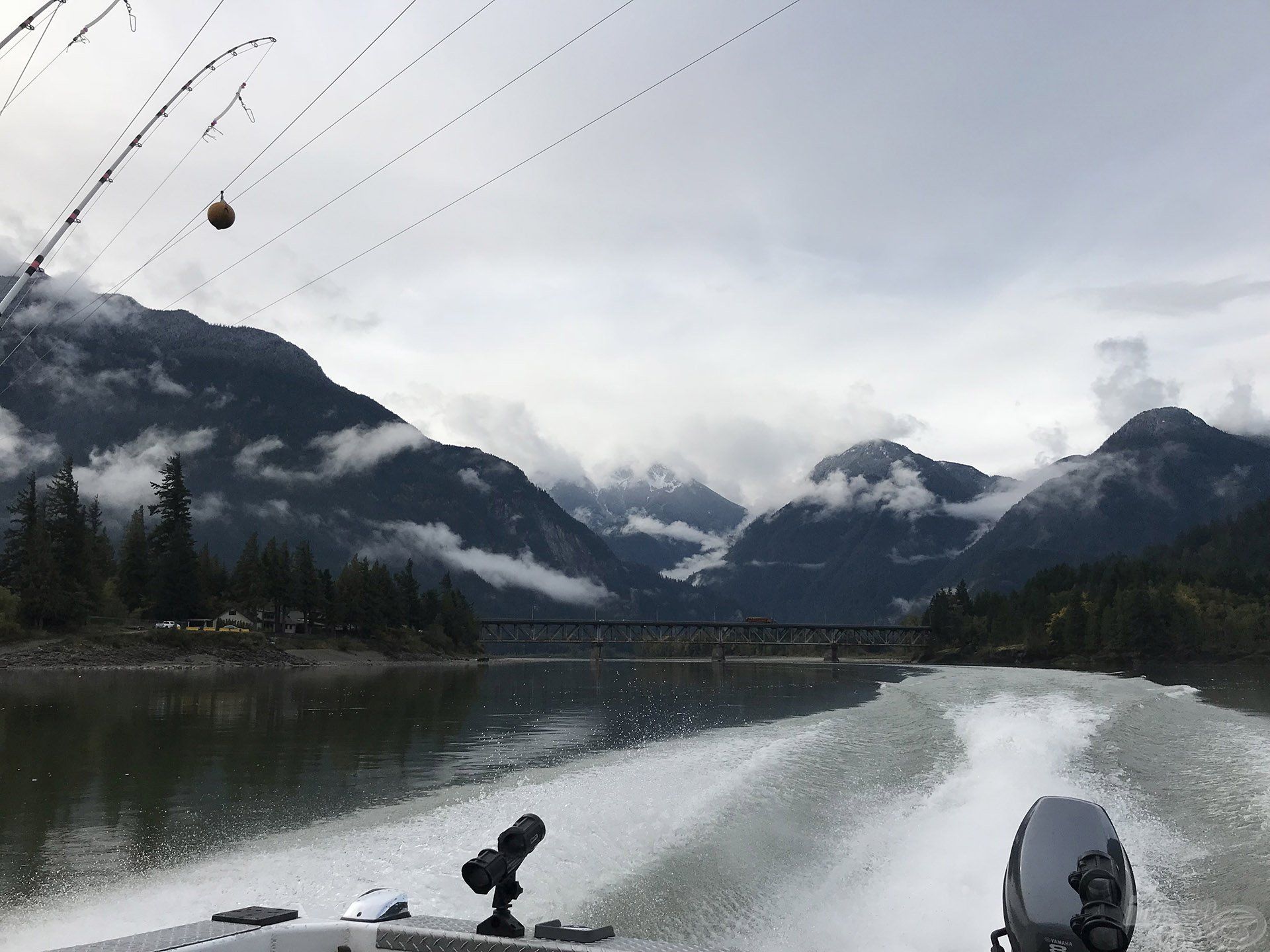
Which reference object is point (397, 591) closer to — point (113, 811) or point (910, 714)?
point (910, 714)

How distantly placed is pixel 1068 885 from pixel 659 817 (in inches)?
399

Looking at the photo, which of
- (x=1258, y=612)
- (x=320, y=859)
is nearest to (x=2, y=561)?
(x=320, y=859)

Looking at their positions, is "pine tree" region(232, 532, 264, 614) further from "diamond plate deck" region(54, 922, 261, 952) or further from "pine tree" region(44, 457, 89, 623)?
"diamond plate deck" region(54, 922, 261, 952)

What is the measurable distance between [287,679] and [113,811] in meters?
65.2

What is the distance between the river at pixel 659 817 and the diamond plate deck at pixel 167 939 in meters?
6.10

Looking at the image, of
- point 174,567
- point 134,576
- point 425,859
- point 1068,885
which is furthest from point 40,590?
point 1068,885

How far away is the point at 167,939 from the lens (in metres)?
5.76

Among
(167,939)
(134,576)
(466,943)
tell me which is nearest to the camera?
(167,939)

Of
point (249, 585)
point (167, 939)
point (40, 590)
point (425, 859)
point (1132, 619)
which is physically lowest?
point (1132, 619)

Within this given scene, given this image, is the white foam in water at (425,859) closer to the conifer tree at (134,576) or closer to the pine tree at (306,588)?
the conifer tree at (134,576)

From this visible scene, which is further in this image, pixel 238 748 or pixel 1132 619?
pixel 1132 619

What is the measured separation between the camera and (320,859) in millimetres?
13984

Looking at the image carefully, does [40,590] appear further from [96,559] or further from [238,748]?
[238,748]

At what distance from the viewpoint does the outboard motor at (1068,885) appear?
6492 millimetres
